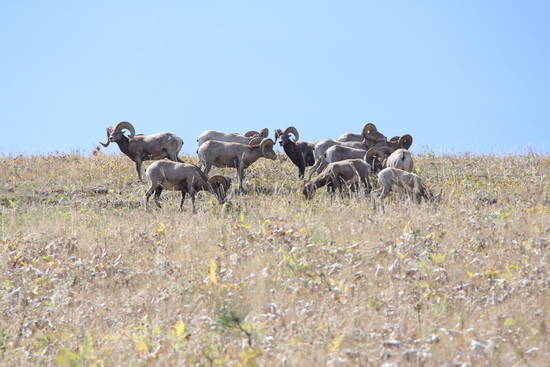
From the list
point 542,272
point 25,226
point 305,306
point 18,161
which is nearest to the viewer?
point 305,306

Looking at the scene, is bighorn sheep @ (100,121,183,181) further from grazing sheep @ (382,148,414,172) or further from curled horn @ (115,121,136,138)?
grazing sheep @ (382,148,414,172)

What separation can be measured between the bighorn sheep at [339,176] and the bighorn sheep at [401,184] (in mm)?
1690

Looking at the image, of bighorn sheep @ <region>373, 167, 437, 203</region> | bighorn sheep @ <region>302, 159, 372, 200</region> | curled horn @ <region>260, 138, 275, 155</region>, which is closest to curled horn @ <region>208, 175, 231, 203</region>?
bighorn sheep @ <region>302, 159, 372, 200</region>

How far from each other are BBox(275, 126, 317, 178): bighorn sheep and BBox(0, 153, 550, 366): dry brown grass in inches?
305

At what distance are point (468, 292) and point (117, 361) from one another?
377 centimetres

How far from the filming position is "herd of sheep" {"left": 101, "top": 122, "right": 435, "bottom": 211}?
15.1m

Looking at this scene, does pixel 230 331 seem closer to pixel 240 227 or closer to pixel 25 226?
pixel 240 227

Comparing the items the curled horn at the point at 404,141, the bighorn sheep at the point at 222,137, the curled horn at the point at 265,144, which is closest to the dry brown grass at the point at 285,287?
the curled horn at the point at 265,144

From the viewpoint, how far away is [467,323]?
6.54m

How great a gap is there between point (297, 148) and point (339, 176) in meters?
5.73

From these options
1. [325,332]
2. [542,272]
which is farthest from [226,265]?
[542,272]

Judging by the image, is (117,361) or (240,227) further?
(240,227)

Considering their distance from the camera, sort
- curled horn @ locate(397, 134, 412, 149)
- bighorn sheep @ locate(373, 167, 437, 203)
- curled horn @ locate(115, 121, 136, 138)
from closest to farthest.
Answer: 1. bighorn sheep @ locate(373, 167, 437, 203)
2. curled horn @ locate(397, 134, 412, 149)
3. curled horn @ locate(115, 121, 136, 138)

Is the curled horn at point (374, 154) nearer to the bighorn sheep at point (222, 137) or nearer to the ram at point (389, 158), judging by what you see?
the ram at point (389, 158)
